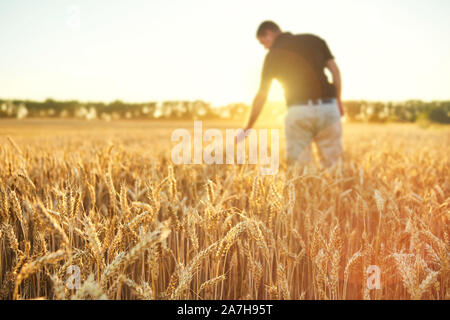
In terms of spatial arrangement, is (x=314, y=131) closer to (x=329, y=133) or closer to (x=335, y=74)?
(x=329, y=133)

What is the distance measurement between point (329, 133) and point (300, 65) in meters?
0.88

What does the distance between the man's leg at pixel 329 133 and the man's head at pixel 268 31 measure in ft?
3.52

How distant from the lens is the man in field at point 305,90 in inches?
150

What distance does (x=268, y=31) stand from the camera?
398 centimetres

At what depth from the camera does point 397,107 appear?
212 ft

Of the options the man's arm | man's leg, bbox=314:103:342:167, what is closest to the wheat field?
man's leg, bbox=314:103:342:167

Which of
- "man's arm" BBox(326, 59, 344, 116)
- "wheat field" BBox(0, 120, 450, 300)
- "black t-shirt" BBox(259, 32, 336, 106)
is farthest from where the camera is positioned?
"man's arm" BBox(326, 59, 344, 116)

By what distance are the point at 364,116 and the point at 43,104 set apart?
60493 mm

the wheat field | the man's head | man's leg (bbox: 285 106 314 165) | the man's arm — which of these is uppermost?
the man's head

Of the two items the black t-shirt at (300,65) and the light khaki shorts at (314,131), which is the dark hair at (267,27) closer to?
the black t-shirt at (300,65)

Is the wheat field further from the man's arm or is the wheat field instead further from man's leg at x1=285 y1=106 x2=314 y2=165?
the man's arm

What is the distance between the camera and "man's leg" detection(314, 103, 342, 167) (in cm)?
380

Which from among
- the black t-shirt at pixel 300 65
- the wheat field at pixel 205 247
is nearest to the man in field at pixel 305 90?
the black t-shirt at pixel 300 65

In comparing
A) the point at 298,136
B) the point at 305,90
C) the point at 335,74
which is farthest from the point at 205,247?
the point at 335,74
